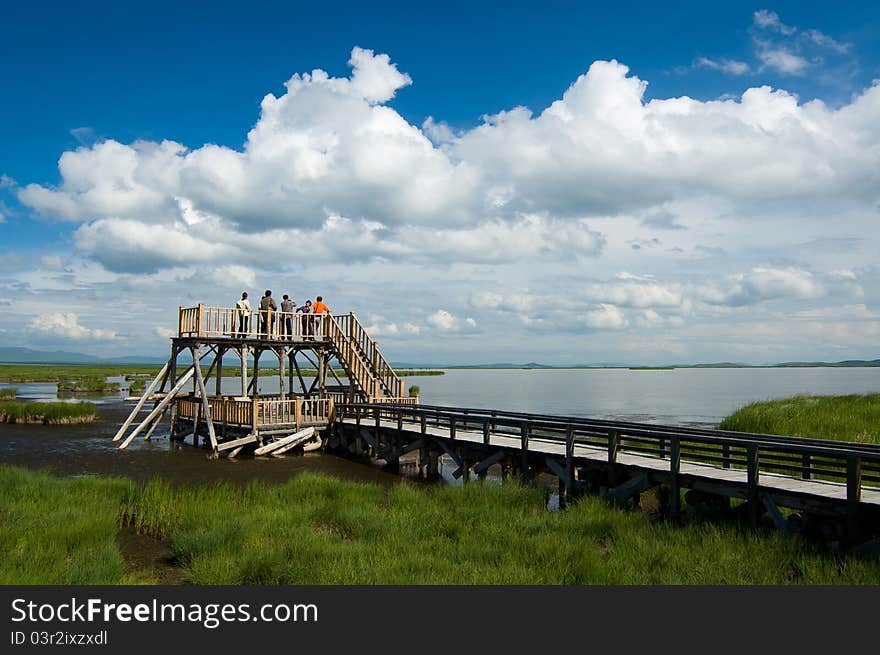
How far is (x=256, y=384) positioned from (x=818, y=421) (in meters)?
20.0

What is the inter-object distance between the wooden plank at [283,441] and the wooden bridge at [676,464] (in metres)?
1.92

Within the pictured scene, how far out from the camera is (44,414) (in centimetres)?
3203

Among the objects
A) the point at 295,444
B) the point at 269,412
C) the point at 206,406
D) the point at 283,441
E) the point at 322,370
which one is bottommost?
the point at 295,444

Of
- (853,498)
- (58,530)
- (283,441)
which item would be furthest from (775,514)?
(283,441)

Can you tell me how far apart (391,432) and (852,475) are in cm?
1444

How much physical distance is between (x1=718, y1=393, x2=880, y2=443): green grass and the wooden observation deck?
1316 centimetres

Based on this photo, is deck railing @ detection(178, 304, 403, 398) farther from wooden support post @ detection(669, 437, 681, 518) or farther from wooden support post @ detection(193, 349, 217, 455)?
wooden support post @ detection(669, 437, 681, 518)

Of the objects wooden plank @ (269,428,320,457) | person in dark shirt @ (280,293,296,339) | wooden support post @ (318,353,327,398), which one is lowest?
wooden plank @ (269,428,320,457)

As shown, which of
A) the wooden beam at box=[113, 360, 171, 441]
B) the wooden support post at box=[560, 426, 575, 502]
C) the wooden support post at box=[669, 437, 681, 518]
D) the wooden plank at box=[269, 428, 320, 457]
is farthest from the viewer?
the wooden beam at box=[113, 360, 171, 441]

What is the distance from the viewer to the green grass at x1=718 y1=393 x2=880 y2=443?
20.2 metres

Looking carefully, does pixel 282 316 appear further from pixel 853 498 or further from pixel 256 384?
pixel 853 498

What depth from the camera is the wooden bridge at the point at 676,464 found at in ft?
32.0

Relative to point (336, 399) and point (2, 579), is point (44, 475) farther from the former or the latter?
point (336, 399)

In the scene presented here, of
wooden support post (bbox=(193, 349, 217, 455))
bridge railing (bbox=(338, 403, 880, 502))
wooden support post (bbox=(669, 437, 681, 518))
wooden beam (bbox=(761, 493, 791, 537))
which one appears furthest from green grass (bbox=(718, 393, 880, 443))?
wooden support post (bbox=(193, 349, 217, 455))
